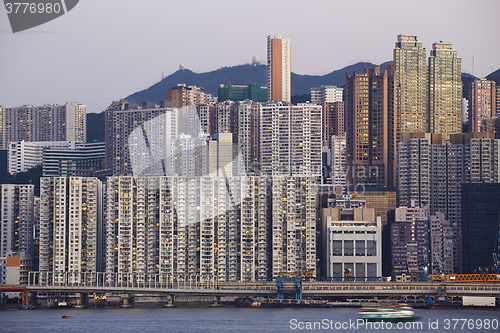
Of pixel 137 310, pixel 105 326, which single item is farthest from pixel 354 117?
pixel 105 326

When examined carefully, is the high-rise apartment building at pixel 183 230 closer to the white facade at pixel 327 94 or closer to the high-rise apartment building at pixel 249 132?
the high-rise apartment building at pixel 249 132

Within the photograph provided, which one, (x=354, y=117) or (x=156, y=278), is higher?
(x=354, y=117)

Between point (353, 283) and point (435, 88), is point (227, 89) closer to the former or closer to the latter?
point (435, 88)

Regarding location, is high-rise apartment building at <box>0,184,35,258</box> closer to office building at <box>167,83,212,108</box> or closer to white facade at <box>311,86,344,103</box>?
office building at <box>167,83,212,108</box>

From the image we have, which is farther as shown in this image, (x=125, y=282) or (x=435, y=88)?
(x=435, y=88)

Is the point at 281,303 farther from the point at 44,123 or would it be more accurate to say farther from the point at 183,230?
the point at 44,123

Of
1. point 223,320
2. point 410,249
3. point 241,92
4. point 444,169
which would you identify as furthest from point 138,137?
point 223,320

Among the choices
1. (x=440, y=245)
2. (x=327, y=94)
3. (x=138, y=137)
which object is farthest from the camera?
(x=327, y=94)
